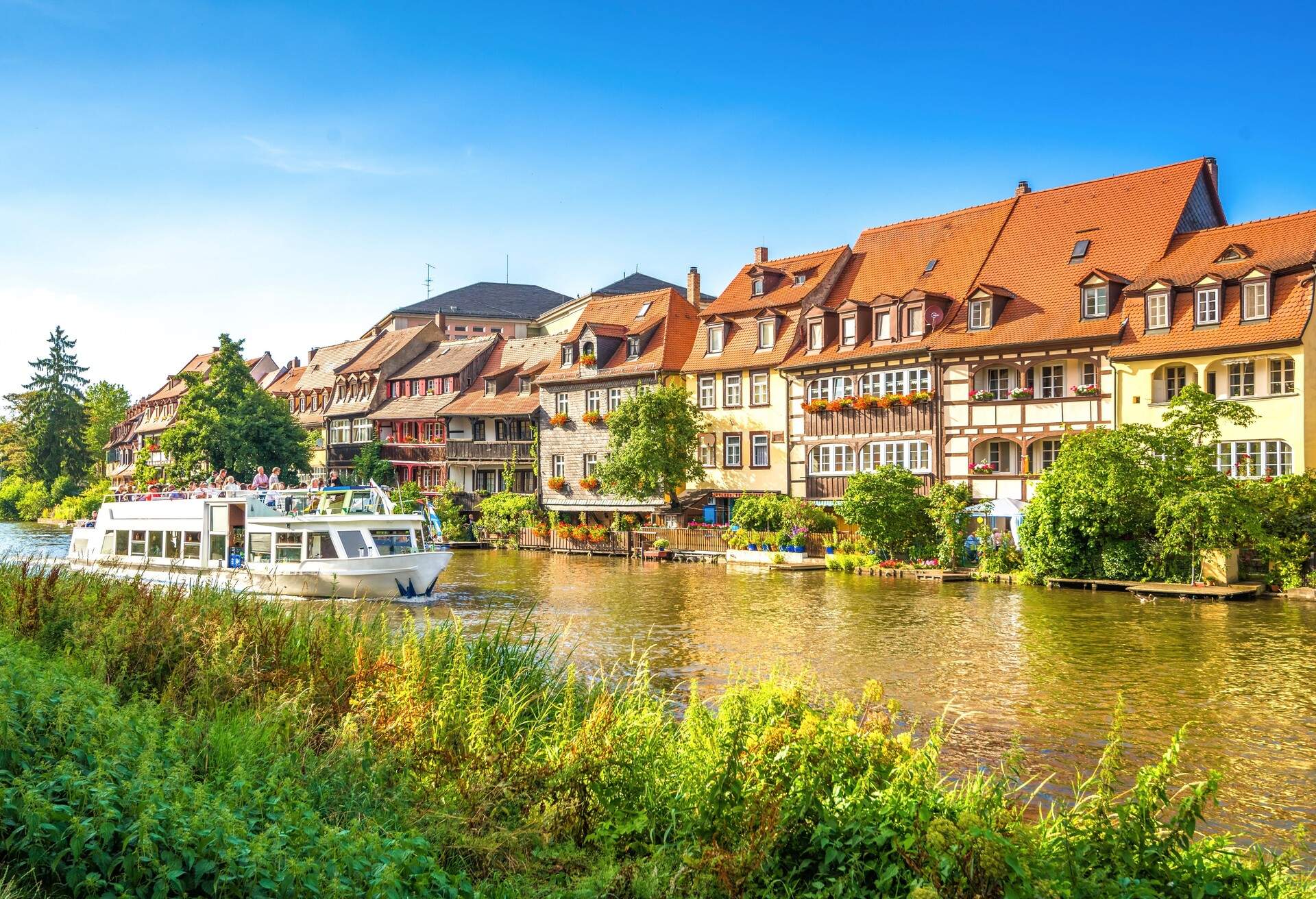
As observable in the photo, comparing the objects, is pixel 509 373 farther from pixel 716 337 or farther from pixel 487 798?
pixel 487 798

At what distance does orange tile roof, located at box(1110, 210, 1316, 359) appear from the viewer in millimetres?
32625

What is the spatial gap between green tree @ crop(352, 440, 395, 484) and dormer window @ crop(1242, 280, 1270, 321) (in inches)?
1782

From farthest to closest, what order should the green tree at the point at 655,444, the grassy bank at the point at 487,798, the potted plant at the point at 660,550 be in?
the green tree at the point at 655,444
the potted plant at the point at 660,550
the grassy bank at the point at 487,798

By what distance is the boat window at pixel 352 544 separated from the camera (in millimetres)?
31781

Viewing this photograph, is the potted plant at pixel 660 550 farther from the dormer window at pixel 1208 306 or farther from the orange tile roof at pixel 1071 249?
the dormer window at pixel 1208 306

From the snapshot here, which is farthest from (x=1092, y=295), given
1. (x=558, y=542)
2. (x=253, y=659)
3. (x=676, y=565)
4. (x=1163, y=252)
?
(x=253, y=659)

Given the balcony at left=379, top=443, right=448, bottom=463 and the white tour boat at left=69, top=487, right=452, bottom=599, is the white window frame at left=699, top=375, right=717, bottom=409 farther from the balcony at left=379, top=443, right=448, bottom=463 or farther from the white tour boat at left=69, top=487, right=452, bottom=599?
the white tour boat at left=69, top=487, right=452, bottom=599

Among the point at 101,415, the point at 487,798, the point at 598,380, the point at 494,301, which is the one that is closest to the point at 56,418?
the point at 101,415

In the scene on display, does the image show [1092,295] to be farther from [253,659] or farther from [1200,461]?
[253,659]

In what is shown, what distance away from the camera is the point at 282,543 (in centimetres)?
3284

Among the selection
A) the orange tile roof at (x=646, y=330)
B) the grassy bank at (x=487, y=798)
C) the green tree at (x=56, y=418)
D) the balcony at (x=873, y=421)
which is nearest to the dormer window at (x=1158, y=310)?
the balcony at (x=873, y=421)

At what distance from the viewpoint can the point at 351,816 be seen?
7.68m

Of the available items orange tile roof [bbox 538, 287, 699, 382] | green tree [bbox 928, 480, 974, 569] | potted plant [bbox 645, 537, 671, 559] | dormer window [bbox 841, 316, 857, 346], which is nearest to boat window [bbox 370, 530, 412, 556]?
potted plant [bbox 645, 537, 671, 559]

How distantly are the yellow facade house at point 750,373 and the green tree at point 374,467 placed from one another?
21785 mm
